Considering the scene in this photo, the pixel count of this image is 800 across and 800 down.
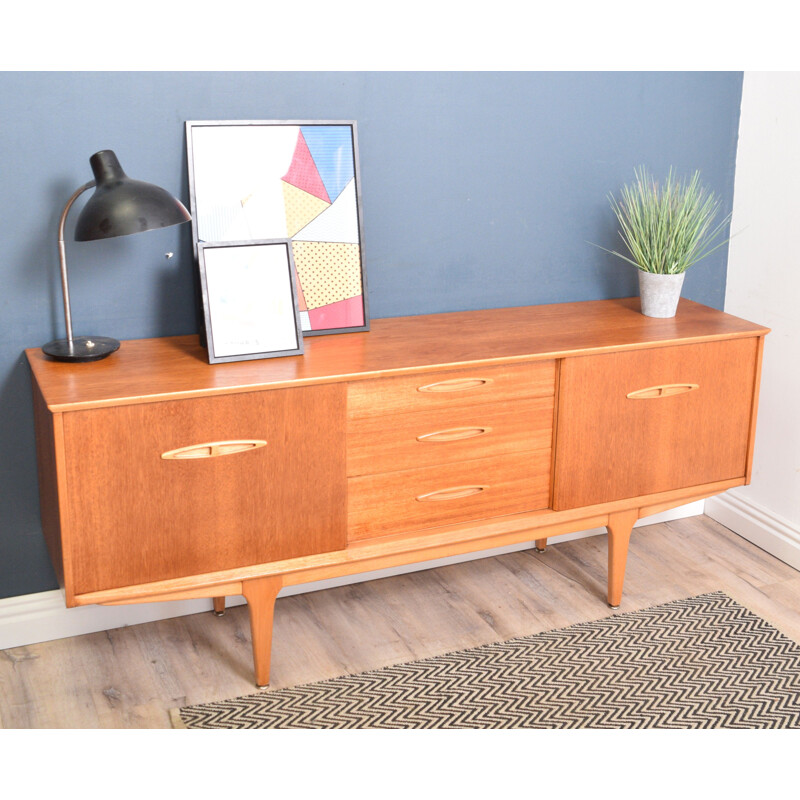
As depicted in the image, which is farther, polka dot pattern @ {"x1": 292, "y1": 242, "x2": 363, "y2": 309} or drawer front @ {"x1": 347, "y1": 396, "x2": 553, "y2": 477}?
polka dot pattern @ {"x1": 292, "y1": 242, "x2": 363, "y2": 309}

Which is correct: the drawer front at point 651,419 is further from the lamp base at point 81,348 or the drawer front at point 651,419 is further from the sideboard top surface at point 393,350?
the lamp base at point 81,348

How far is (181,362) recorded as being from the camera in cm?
202

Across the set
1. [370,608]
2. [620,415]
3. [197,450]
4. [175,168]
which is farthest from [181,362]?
[620,415]

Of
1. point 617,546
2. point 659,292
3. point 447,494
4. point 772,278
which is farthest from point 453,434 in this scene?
point 772,278

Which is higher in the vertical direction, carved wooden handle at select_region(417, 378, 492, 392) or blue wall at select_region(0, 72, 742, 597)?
blue wall at select_region(0, 72, 742, 597)

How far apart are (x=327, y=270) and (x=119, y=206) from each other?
575 mm

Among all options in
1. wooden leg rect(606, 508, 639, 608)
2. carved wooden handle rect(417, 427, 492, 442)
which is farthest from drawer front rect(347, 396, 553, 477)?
wooden leg rect(606, 508, 639, 608)

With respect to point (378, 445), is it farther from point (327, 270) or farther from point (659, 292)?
point (659, 292)

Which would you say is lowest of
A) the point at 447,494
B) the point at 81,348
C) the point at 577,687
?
the point at 577,687

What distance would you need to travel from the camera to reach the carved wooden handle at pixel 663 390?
230 centimetres

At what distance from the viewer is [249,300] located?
6.75ft

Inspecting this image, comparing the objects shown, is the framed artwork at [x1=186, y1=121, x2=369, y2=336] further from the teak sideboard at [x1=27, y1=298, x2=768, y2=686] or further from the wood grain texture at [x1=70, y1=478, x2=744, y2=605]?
the wood grain texture at [x1=70, y1=478, x2=744, y2=605]

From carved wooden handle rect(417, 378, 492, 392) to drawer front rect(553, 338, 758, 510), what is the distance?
0.69ft

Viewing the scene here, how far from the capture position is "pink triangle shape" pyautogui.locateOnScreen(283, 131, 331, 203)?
2213 mm
